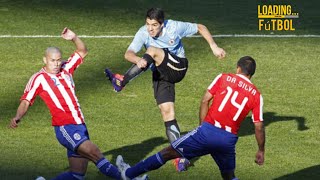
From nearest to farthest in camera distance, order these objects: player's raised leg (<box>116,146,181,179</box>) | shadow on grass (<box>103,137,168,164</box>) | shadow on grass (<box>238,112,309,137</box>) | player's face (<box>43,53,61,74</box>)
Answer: player's raised leg (<box>116,146,181,179</box>)
player's face (<box>43,53,61,74</box>)
shadow on grass (<box>103,137,168,164</box>)
shadow on grass (<box>238,112,309,137</box>)

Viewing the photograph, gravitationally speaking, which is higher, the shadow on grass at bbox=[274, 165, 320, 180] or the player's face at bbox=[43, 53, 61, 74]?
the player's face at bbox=[43, 53, 61, 74]

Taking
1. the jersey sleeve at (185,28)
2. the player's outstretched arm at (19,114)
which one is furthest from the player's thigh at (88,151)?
the jersey sleeve at (185,28)

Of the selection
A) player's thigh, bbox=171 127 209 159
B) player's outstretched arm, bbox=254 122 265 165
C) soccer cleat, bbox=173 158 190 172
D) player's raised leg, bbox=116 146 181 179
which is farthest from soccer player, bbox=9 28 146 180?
player's outstretched arm, bbox=254 122 265 165

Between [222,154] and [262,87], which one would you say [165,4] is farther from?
[222,154]

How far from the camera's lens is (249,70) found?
14.6 metres

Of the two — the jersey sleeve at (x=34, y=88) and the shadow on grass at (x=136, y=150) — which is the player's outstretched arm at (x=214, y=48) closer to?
the shadow on grass at (x=136, y=150)

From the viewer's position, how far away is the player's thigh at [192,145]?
14523 millimetres

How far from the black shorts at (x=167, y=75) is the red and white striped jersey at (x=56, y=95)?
2067mm

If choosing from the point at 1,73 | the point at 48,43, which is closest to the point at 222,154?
the point at 1,73

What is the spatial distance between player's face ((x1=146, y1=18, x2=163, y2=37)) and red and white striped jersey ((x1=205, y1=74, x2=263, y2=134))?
2202mm

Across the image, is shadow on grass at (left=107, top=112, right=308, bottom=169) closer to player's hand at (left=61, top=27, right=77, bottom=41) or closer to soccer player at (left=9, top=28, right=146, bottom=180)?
soccer player at (left=9, top=28, right=146, bottom=180)

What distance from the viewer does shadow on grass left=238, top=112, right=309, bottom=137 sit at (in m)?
19.0

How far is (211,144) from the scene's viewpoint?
569 inches

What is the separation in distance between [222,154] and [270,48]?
9.55 metres
